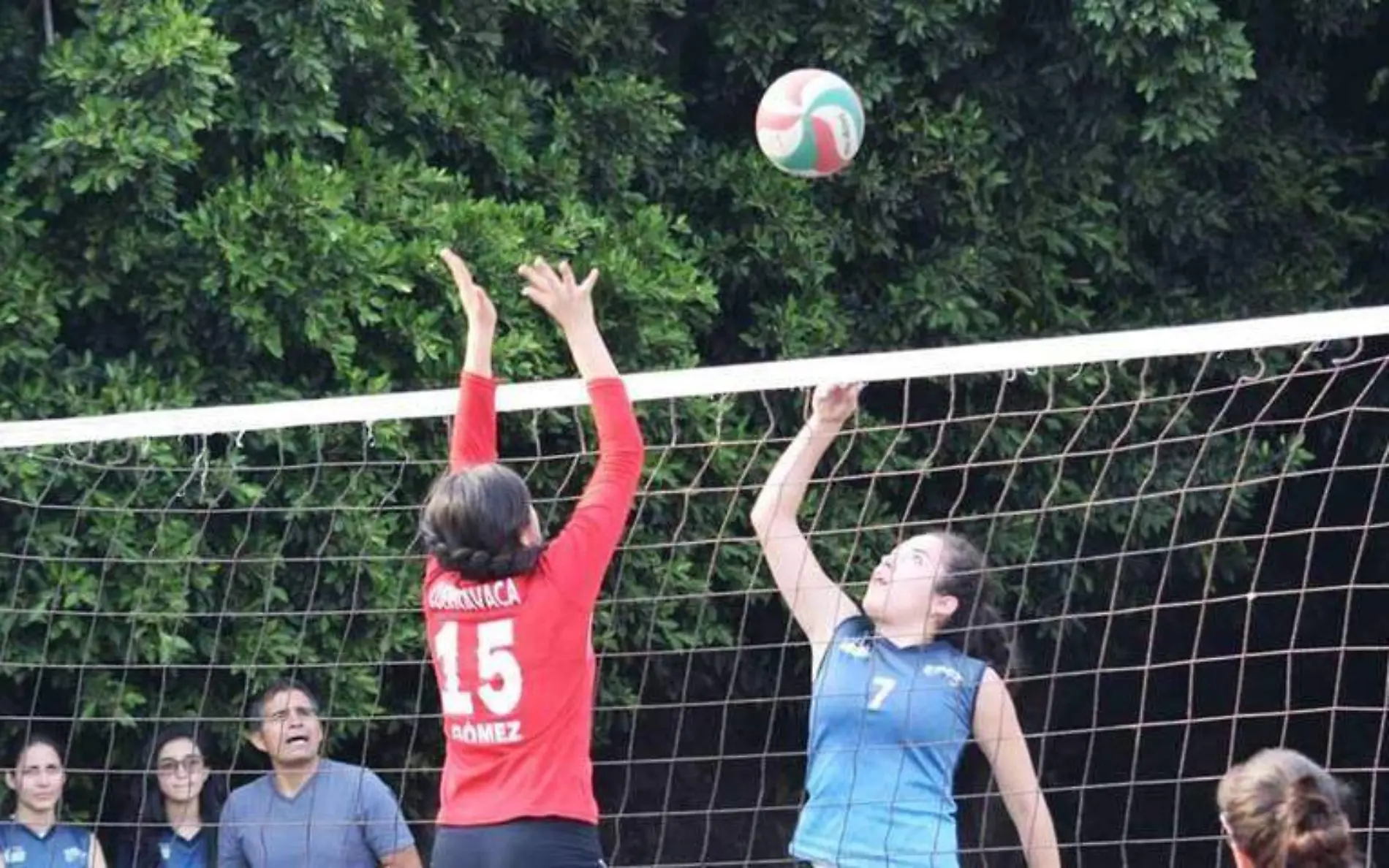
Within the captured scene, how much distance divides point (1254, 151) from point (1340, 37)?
704 mm

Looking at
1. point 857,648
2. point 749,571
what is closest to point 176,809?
point 749,571

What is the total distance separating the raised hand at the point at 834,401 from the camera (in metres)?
6.60

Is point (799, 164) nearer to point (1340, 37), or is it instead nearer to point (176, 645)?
point (176, 645)

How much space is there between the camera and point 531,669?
18.6ft

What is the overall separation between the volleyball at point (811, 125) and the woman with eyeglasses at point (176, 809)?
2.74 metres

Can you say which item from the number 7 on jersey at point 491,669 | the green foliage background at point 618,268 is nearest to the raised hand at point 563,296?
the number 7 on jersey at point 491,669

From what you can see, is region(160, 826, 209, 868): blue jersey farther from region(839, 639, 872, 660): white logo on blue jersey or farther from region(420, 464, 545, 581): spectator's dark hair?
region(420, 464, 545, 581): spectator's dark hair

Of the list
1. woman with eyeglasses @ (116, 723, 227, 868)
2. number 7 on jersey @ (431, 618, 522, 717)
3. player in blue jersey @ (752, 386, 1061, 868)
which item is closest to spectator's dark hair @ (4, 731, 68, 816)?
woman with eyeglasses @ (116, 723, 227, 868)

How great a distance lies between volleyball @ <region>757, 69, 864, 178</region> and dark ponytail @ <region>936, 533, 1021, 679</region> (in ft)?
4.40

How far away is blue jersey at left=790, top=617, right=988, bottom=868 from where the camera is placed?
6395mm

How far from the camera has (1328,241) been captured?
11.0 meters

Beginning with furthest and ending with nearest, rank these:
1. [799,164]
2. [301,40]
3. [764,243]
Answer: [764,243]
[301,40]
[799,164]

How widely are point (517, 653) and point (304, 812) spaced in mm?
2885

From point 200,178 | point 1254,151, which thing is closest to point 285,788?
point 200,178
